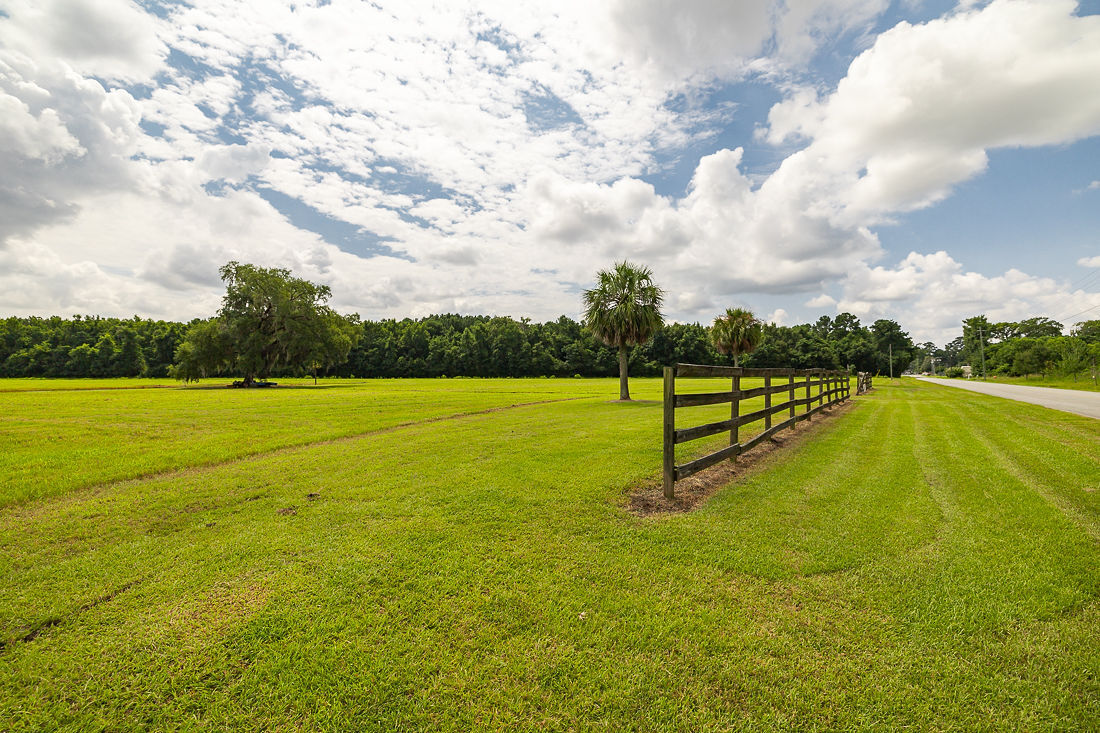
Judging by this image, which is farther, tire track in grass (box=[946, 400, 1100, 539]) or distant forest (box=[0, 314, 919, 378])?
distant forest (box=[0, 314, 919, 378])

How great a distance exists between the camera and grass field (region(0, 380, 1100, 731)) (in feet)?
8.29

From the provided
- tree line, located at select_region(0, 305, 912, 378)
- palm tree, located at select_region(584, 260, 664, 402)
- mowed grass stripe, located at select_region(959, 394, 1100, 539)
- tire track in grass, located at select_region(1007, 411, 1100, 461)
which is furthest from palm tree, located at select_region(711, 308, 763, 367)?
tree line, located at select_region(0, 305, 912, 378)

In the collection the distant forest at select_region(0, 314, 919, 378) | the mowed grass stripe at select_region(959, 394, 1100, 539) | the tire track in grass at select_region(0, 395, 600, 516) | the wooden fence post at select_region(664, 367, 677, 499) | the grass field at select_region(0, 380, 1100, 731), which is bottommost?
the tire track in grass at select_region(0, 395, 600, 516)

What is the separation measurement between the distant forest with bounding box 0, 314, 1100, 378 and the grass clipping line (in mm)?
75176

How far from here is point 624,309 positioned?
25.3 meters

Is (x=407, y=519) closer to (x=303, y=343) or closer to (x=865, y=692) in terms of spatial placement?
(x=865, y=692)

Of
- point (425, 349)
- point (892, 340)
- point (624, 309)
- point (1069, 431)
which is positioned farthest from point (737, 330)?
point (892, 340)

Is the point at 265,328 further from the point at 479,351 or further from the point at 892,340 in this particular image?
the point at 892,340

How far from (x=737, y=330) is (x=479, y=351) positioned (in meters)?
61.8

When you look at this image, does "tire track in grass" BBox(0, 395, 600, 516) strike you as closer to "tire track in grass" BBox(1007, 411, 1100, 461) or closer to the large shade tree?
"tire track in grass" BBox(1007, 411, 1100, 461)

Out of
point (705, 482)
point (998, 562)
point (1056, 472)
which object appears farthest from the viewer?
point (1056, 472)

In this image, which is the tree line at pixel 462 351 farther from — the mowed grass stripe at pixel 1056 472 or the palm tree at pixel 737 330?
the mowed grass stripe at pixel 1056 472

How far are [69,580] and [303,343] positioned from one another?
2047 inches

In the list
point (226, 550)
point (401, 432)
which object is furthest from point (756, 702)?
point (401, 432)
